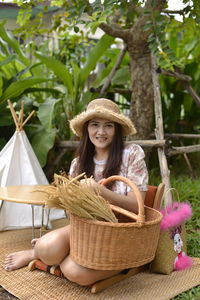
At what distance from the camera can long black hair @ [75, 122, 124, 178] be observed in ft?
8.17

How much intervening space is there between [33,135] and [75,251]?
2.50 metres

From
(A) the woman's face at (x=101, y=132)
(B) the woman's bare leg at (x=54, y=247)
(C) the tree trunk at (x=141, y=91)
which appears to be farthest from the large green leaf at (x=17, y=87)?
(B) the woman's bare leg at (x=54, y=247)

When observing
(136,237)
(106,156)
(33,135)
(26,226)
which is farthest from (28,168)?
(136,237)

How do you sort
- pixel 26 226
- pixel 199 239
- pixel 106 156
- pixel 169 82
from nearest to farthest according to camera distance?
pixel 106 156
pixel 199 239
pixel 26 226
pixel 169 82

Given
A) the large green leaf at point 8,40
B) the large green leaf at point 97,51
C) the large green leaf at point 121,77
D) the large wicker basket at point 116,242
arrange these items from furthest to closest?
the large green leaf at point 121,77 < the large green leaf at point 97,51 < the large green leaf at point 8,40 < the large wicker basket at point 116,242

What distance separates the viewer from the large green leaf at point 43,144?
411 cm

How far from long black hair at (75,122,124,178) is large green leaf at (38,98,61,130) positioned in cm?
151

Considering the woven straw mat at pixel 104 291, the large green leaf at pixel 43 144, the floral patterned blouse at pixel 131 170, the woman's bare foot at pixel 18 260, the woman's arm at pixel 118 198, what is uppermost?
the large green leaf at pixel 43 144

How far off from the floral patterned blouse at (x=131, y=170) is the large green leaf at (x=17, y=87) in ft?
6.09

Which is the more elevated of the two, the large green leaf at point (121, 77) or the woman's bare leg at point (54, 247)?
the large green leaf at point (121, 77)

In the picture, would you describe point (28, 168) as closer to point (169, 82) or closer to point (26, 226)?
point (26, 226)

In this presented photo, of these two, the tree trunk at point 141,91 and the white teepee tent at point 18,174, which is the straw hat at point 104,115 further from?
the tree trunk at point 141,91

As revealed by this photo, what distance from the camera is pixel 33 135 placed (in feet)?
14.5

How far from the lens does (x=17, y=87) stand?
4.14 metres
